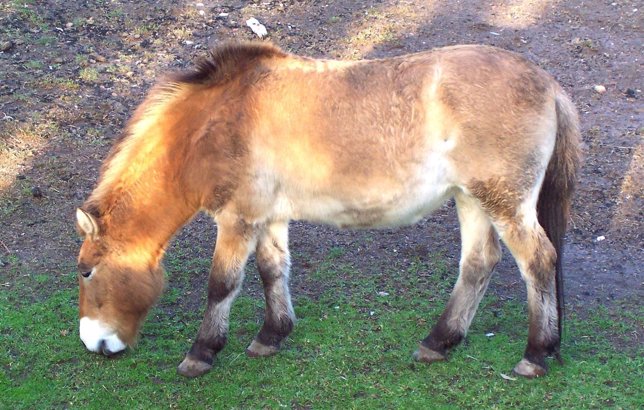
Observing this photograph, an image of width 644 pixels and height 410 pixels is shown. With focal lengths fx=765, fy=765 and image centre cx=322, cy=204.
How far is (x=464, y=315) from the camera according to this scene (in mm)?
5008

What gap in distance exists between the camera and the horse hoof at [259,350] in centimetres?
497

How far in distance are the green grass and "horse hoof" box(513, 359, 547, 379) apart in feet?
0.14

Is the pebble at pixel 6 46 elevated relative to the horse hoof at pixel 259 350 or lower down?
lower down

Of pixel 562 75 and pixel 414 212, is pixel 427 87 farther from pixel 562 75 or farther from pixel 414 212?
pixel 562 75

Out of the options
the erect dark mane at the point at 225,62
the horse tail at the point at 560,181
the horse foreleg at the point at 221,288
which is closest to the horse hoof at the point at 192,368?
the horse foreleg at the point at 221,288

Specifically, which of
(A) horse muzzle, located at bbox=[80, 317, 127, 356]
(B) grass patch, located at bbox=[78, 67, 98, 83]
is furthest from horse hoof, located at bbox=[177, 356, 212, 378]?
(B) grass patch, located at bbox=[78, 67, 98, 83]

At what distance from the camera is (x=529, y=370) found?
15.3 ft

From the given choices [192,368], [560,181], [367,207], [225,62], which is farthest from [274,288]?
[560,181]

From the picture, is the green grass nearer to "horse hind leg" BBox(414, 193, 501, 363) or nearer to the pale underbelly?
"horse hind leg" BBox(414, 193, 501, 363)

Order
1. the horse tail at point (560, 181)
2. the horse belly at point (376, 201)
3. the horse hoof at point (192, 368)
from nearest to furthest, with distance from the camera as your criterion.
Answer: the horse belly at point (376, 201) → the horse tail at point (560, 181) → the horse hoof at point (192, 368)

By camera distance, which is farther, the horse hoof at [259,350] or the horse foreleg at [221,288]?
the horse hoof at [259,350]

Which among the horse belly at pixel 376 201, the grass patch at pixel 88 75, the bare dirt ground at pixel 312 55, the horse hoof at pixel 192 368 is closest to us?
the horse belly at pixel 376 201

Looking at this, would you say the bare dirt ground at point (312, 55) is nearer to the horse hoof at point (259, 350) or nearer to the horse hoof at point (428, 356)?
the horse hoof at point (259, 350)

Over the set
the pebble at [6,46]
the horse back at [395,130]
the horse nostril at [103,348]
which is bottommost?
the pebble at [6,46]
